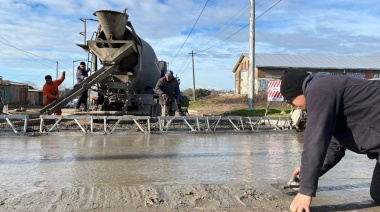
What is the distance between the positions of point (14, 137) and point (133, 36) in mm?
4901

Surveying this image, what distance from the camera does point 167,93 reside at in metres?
11.9

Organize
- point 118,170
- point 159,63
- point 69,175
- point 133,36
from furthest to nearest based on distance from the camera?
point 159,63 < point 133,36 < point 118,170 < point 69,175

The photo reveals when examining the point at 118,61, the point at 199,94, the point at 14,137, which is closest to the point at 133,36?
the point at 118,61

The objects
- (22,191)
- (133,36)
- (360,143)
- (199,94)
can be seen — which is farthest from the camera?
(199,94)

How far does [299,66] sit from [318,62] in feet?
14.4

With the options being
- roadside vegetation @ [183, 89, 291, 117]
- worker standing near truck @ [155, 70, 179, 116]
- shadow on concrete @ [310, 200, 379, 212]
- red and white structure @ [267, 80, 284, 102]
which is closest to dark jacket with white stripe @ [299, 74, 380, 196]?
shadow on concrete @ [310, 200, 379, 212]

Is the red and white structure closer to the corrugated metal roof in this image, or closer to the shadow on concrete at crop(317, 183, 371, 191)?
the shadow on concrete at crop(317, 183, 371, 191)

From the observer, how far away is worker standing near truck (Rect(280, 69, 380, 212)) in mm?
2770

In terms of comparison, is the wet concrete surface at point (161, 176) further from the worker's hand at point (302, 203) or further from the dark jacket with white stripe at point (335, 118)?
the dark jacket with white stripe at point (335, 118)

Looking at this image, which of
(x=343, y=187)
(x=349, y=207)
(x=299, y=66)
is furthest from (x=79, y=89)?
(x=299, y=66)

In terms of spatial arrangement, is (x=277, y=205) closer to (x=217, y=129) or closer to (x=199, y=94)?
(x=217, y=129)

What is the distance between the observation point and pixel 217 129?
→ 1105 centimetres

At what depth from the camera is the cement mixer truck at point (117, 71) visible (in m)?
11.1

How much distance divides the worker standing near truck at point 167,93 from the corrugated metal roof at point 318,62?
38607 mm
